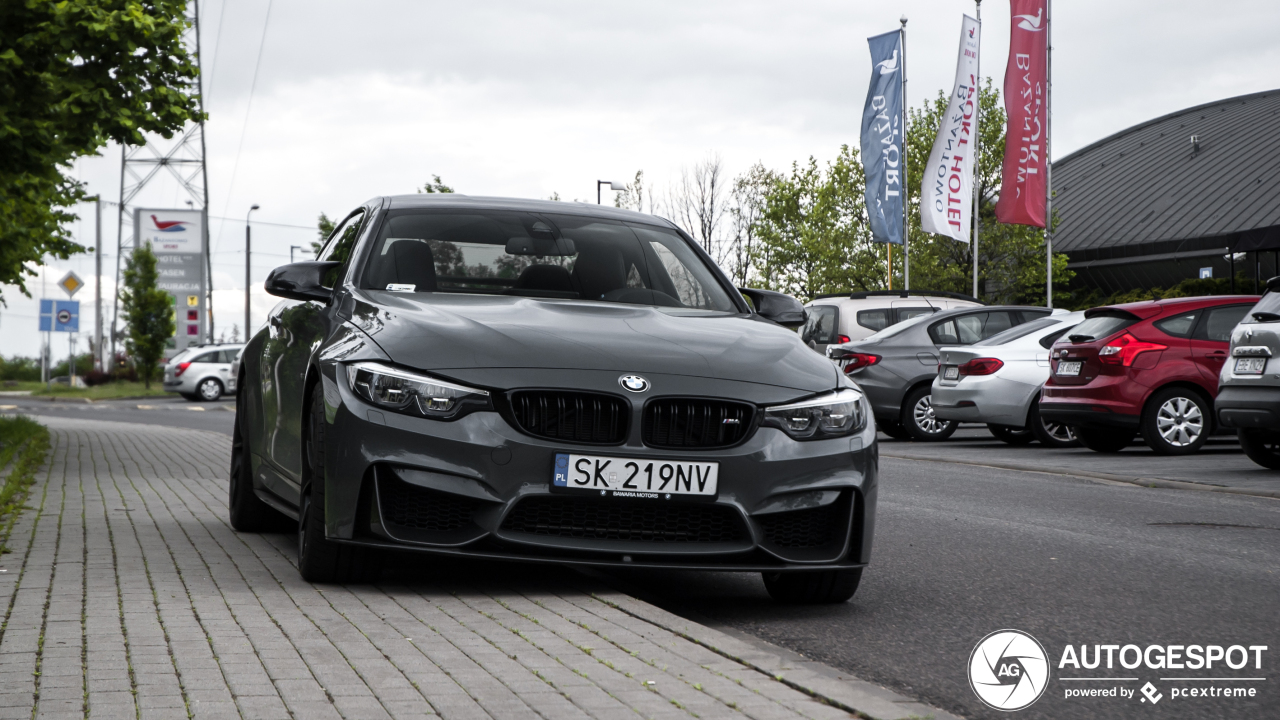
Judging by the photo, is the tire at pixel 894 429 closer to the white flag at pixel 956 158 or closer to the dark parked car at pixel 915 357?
the dark parked car at pixel 915 357

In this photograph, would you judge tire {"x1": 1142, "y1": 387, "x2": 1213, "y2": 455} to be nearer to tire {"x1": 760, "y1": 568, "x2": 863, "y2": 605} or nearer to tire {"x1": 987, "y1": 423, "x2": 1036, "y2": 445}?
tire {"x1": 987, "y1": 423, "x2": 1036, "y2": 445}

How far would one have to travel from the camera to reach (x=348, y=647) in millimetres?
4328

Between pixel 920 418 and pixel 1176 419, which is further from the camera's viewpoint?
pixel 920 418

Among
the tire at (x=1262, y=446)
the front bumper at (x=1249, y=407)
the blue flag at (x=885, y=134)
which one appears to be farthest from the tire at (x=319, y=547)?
the blue flag at (x=885, y=134)

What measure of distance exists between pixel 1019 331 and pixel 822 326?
13.5 ft

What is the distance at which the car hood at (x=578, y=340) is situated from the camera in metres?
5.08

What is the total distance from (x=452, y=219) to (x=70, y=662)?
292 cm

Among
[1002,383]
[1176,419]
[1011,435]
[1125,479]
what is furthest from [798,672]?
[1011,435]

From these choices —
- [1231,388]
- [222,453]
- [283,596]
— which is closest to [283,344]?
[283,596]

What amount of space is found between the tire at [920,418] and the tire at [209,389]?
28.3 metres

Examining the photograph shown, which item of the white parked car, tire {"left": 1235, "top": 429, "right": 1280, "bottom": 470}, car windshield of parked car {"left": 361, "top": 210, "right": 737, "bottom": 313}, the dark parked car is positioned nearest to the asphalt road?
car windshield of parked car {"left": 361, "top": 210, "right": 737, "bottom": 313}

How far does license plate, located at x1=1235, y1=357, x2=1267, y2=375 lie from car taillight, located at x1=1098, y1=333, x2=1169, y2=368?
7.85 ft

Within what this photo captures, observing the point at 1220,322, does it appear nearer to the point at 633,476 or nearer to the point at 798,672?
the point at 633,476

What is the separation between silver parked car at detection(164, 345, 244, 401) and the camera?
135ft
